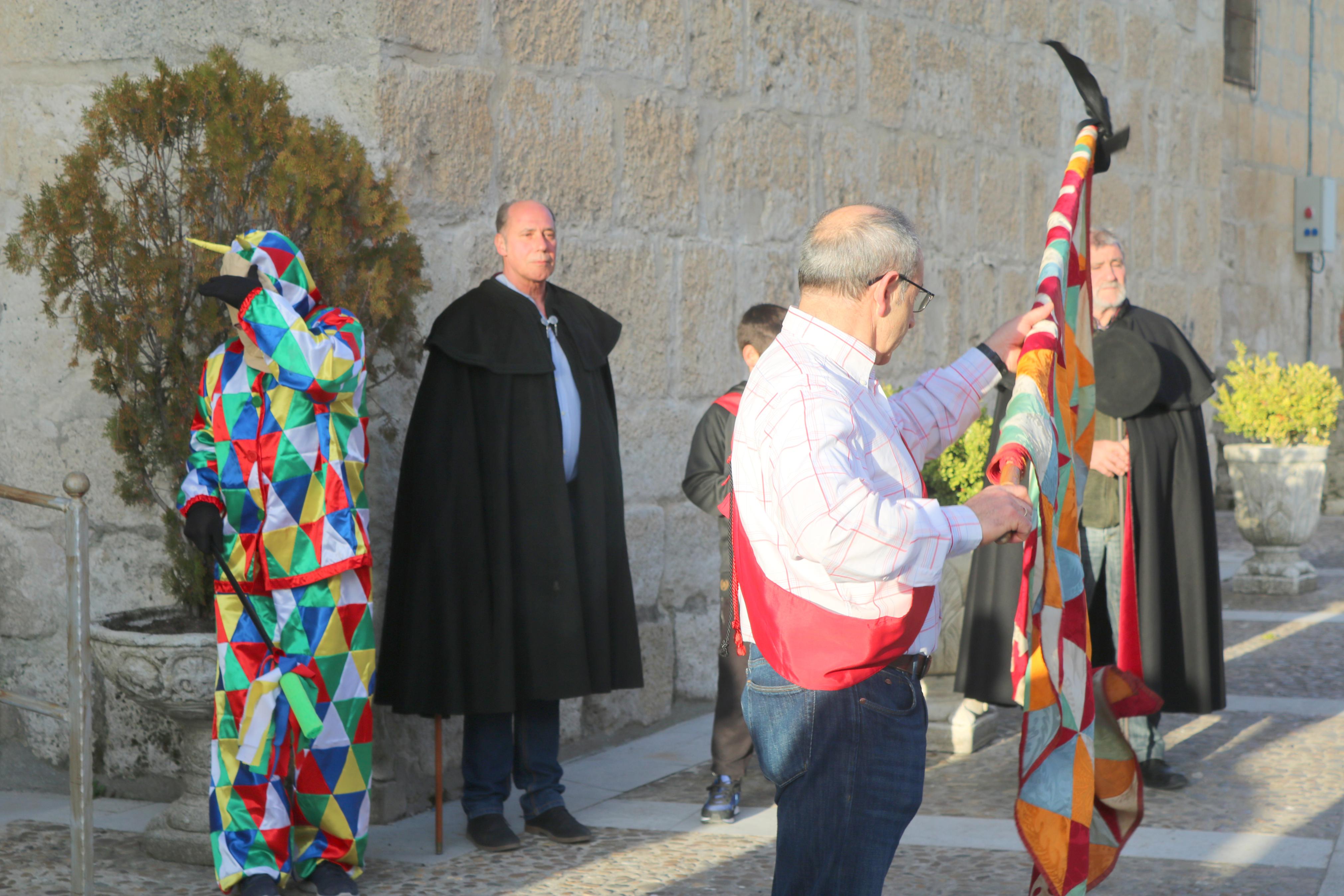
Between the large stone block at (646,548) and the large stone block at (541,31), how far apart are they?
1766 millimetres

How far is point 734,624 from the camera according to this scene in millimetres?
3115

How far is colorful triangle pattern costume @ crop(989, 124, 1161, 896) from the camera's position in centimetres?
264

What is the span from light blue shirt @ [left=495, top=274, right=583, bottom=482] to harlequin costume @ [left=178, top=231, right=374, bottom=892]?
2.67 feet

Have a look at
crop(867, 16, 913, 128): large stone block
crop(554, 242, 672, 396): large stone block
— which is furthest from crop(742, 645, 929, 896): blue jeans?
crop(867, 16, 913, 128): large stone block

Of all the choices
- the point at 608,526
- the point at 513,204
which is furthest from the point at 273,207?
the point at 608,526

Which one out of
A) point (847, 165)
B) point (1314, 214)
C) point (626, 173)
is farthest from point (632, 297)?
point (1314, 214)

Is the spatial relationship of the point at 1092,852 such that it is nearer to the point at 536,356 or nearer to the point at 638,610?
the point at 536,356

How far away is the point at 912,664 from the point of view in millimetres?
2477

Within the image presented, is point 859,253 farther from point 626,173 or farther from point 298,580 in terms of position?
point 626,173

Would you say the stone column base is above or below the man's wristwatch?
below

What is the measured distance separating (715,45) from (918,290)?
4164mm

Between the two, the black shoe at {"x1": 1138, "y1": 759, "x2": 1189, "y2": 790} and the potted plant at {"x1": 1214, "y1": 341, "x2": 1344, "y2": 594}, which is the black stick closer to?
the black shoe at {"x1": 1138, "y1": 759, "x2": 1189, "y2": 790}

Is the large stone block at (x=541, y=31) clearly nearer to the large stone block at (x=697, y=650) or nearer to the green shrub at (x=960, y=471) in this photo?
the green shrub at (x=960, y=471)

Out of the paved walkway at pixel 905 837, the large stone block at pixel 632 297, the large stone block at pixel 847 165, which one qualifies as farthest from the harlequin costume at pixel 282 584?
the large stone block at pixel 847 165
